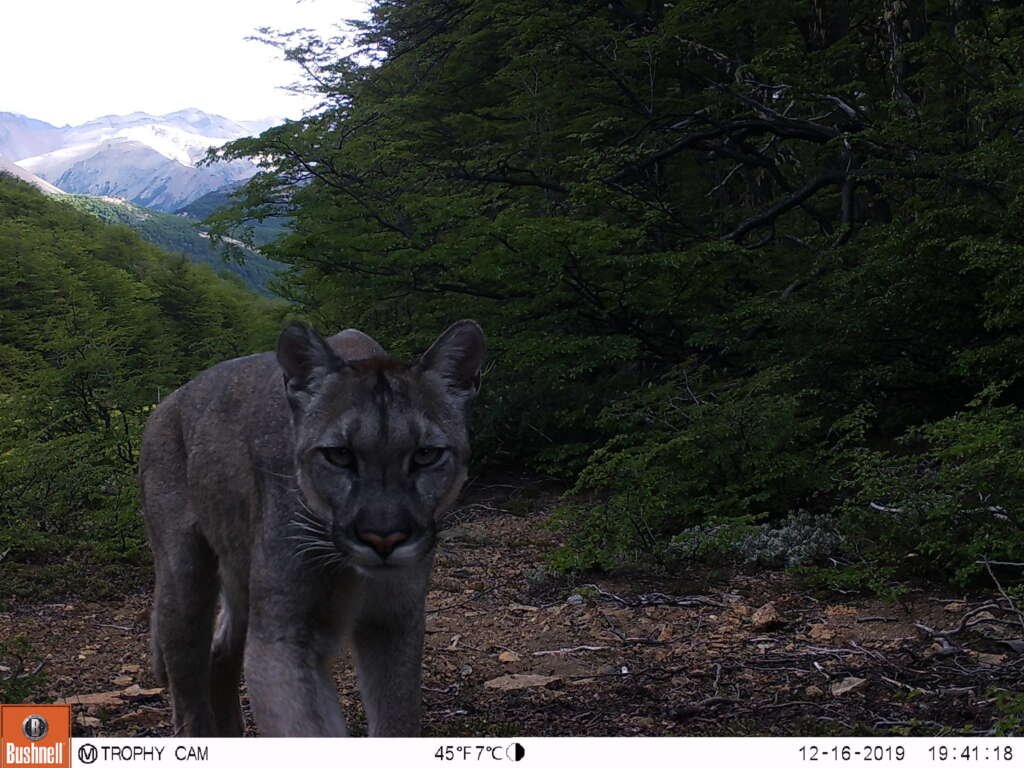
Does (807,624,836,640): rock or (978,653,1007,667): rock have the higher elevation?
(978,653,1007,667): rock

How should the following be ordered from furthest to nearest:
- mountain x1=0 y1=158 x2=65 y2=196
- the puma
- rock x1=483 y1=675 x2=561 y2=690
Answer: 1. mountain x1=0 y1=158 x2=65 y2=196
2. rock x1=483 y1=675 x2=561 y2=690
3. the puma

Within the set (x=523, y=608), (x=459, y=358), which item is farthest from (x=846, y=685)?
(x=523, y=608)

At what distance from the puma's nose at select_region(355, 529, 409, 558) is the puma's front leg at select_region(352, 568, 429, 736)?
1.55 feet

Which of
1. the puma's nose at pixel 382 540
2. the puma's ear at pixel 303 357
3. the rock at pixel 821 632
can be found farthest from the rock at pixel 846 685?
the puma's ear at pixel 303 357

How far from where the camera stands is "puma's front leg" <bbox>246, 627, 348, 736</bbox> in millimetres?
3717

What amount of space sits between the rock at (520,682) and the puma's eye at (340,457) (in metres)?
2.65

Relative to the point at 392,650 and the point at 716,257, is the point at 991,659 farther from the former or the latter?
the point at 716,257

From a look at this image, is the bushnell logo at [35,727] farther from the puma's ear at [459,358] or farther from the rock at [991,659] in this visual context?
the rock at [991,659]

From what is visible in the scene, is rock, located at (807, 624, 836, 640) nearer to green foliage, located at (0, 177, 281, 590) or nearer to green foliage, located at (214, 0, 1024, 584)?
green foliage, located at (214, 0, 1024, 584)

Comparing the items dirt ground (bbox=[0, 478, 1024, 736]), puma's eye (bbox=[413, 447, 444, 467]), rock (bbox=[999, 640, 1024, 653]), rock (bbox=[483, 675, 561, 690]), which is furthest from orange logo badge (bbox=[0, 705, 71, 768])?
rock (bbox=[999, 640, 1024, 653])

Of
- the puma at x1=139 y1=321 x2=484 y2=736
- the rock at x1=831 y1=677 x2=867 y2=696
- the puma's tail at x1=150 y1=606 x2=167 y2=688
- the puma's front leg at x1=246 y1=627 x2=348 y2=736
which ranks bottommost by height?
the rock at x1=831 y1=677 x2=867 y2=696

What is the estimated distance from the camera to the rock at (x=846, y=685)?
5.16 m

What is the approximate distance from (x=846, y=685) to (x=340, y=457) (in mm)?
3141

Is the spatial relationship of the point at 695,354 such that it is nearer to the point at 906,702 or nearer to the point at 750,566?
the point at 750,566
